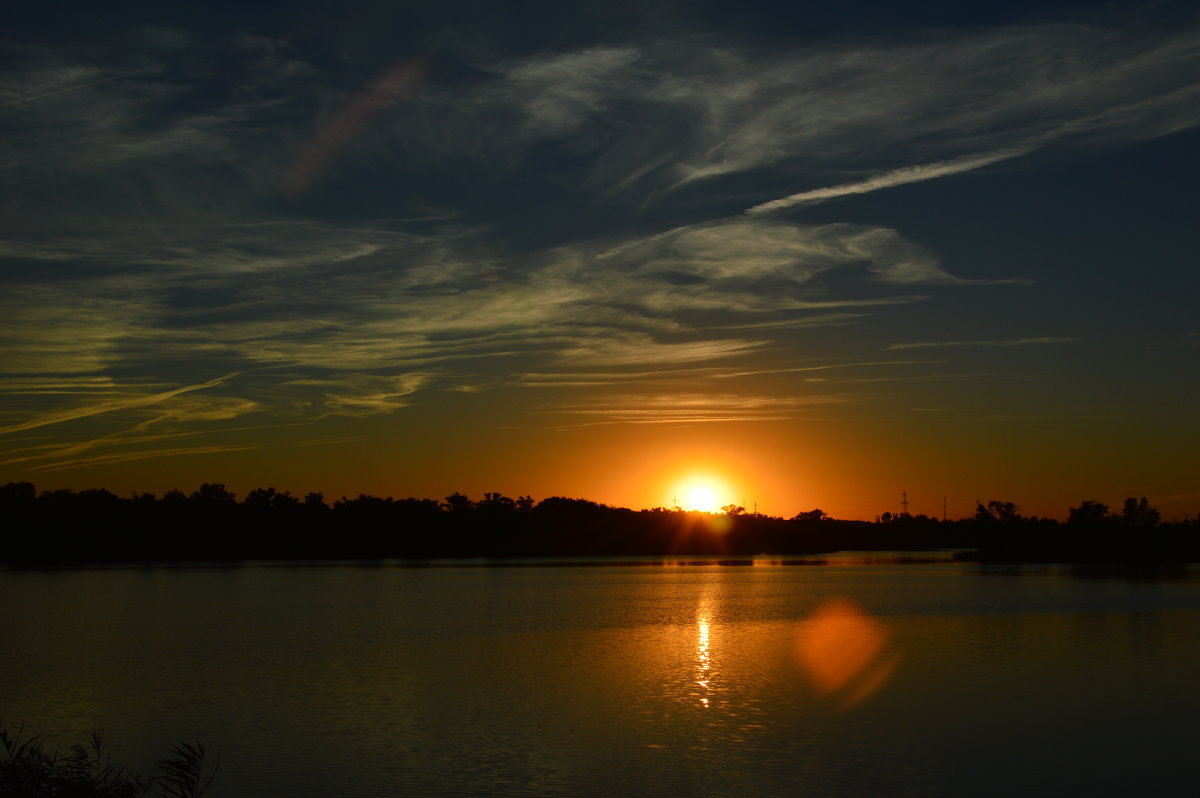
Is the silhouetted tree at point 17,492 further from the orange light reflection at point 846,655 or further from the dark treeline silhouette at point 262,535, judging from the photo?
the orange light reflection at point 846,655

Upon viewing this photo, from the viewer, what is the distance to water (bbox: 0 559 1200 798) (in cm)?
2105

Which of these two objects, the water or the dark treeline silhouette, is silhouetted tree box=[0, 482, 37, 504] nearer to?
the dark treeline silhouette

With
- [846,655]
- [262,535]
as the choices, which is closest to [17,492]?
[262,535]

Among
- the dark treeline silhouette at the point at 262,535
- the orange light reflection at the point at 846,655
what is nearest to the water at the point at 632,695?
the orange light reflection at the point at 846,655

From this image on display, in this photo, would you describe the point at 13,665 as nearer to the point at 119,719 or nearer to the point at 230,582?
the point at 119,719

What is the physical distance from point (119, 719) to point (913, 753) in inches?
794

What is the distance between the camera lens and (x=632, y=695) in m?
30.9

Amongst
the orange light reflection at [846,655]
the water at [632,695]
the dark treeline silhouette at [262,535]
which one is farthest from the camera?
the dark treeline silhouette at [262,535]

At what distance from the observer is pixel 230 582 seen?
3706 inches

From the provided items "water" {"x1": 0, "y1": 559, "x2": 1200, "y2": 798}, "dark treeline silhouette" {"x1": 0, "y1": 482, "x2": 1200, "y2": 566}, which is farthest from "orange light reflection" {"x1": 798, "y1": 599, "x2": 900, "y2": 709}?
"dark treeline silhouette" {"x1": 0, "y1": 482, "x2": 1200, "y2": 566}

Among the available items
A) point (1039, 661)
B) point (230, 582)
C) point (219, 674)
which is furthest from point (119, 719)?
point (230, 582)

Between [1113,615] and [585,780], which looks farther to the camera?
[1113,615]

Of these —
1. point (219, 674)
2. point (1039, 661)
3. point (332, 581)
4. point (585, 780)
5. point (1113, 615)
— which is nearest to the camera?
point (585, 780)

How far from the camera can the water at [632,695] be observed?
21.0 meters
